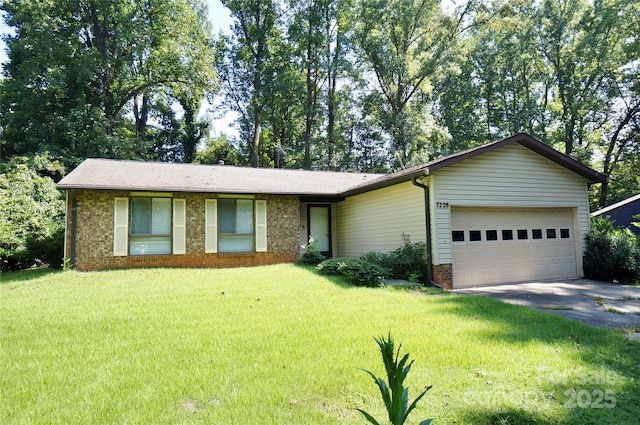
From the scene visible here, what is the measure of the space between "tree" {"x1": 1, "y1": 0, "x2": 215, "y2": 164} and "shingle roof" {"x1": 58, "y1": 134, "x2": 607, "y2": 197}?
29.9 feet

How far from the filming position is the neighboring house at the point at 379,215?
947cm

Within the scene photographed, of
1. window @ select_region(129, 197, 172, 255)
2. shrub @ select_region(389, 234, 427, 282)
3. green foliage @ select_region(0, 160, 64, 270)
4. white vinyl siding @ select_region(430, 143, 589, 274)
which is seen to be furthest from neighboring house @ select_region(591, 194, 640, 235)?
green foliage @ select_region(0, 160, 64, 270)

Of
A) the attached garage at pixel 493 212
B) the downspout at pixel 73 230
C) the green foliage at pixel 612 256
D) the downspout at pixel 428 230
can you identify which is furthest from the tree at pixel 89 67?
the green foliage at pixel 612 256

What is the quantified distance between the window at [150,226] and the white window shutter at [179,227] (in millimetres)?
172

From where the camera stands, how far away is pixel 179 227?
1162 cm

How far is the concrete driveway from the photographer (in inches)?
232

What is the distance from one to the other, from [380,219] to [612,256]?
656 centimetres

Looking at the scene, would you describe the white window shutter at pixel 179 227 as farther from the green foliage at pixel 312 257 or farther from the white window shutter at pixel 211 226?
the green foliage at pixel 312 257

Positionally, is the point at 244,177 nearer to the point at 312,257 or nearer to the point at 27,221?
the point at 312,257

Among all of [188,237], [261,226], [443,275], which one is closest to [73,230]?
[188,237]

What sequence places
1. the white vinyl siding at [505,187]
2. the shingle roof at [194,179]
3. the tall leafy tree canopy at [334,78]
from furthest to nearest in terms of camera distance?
the tall leafy tree canopy at [334,78]
the shingle roof at [194,179]
the white vinyl siding at [505,187]

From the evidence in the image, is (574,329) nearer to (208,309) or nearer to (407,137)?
(208,309)

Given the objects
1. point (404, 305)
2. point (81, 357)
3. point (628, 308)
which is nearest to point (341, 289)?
point (404, 305)

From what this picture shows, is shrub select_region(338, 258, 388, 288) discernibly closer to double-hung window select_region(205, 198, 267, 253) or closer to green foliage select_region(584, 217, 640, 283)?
double-hung window select_region(205, 198, 267, 253)
